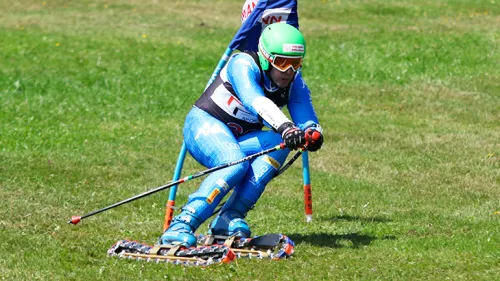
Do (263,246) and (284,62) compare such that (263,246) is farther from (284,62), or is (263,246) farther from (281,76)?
(284,62)

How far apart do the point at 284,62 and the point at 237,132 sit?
976mm

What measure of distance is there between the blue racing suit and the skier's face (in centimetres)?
9

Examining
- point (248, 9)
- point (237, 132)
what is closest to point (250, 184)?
point (237, 132)

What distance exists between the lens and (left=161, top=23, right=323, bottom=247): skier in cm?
838

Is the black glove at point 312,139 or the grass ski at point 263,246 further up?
the black glove at point 312,139

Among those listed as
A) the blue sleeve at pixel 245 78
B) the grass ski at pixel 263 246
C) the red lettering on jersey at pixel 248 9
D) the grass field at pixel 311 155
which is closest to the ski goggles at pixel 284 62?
the blue sleeve at pixel 245 78

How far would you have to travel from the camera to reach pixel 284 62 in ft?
28.2

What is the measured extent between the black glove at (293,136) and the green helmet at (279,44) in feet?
2.43

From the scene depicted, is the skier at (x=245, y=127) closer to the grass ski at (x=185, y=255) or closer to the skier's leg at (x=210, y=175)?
the skier's leg at (x=210, y=175)

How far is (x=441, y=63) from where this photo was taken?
22000mm

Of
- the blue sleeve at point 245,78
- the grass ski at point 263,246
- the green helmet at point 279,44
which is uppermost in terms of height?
the green helmet at point 279,44

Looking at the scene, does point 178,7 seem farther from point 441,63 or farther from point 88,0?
point 441,63

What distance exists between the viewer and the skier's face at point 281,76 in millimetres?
8703

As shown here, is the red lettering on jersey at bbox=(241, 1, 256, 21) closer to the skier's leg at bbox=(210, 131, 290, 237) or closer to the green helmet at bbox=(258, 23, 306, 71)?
the green helmet at bbox=(258, 23, 306, 71)
